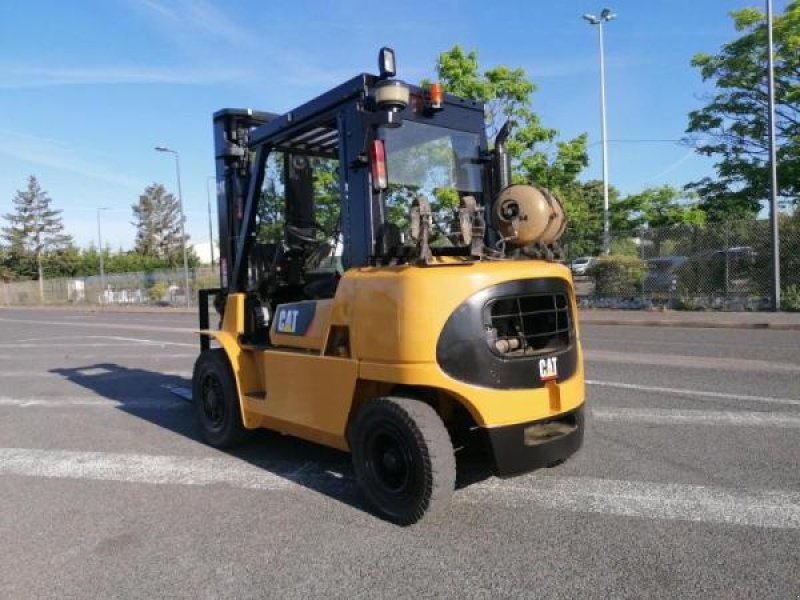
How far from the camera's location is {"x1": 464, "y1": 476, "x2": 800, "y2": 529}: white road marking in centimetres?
368

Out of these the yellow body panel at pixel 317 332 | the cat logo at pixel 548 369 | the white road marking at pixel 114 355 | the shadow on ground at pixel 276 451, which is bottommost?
the shadow on ground at pixel 276 451

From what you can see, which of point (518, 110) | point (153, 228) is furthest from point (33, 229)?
point (518, 110)

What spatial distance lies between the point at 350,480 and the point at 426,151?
2.33 metres

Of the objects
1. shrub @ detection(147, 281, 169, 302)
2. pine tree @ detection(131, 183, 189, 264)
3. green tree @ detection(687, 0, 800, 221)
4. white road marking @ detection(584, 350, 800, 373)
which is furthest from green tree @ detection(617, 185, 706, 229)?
pine tree @ detection(131, 183, 189, 264)

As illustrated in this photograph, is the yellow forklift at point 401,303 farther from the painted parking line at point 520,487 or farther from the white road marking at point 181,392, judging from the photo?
the white road marking at point 181,392

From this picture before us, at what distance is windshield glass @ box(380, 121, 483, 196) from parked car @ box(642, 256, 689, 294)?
1620cm

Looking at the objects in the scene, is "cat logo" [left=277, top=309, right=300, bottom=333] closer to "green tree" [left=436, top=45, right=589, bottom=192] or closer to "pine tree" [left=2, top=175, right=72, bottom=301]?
"green tree" [left=436, top=45, right=589, bottom=192]

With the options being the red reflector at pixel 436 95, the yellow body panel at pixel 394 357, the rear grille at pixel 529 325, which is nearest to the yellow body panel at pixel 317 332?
the yellow body panel at pixel 394 357

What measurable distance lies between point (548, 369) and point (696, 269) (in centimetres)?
1701


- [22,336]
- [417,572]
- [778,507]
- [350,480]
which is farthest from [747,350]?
[22,336]

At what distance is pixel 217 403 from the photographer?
18.7 ft

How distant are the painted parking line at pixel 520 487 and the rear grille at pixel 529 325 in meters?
0.92

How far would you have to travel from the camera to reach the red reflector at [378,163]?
4070 mm

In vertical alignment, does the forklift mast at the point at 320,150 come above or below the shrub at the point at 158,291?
above
